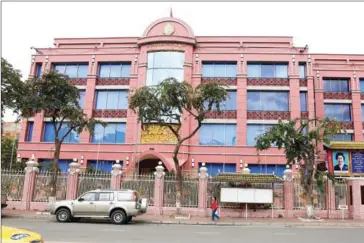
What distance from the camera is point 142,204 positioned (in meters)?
17.3

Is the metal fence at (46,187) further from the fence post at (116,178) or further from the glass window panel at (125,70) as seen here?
the glass window panel at (125,70)

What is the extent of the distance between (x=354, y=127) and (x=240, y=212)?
18678mm

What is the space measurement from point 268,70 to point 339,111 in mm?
8448

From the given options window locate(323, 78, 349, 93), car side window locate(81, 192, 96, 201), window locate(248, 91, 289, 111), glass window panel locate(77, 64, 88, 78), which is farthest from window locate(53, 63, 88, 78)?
window locate(323, 78, 349, 93)

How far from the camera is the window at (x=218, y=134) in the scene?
31.2 metres

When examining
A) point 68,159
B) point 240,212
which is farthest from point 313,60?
point 68,159

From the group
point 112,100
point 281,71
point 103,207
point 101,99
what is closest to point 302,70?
point 281,71

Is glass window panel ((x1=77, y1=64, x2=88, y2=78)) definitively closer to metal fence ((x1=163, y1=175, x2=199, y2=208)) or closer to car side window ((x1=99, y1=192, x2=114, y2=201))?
metal fence ((x1=163, y1=175, x2=199, y2=208))

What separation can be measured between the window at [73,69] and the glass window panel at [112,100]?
134 inches

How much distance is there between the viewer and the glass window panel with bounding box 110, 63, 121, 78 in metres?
33.8

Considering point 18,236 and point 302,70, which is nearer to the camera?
point 18,236

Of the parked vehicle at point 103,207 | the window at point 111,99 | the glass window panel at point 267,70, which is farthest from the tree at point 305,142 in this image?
the window at point 111,99

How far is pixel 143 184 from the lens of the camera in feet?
70.7

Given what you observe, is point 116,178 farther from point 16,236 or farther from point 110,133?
point 16,236
